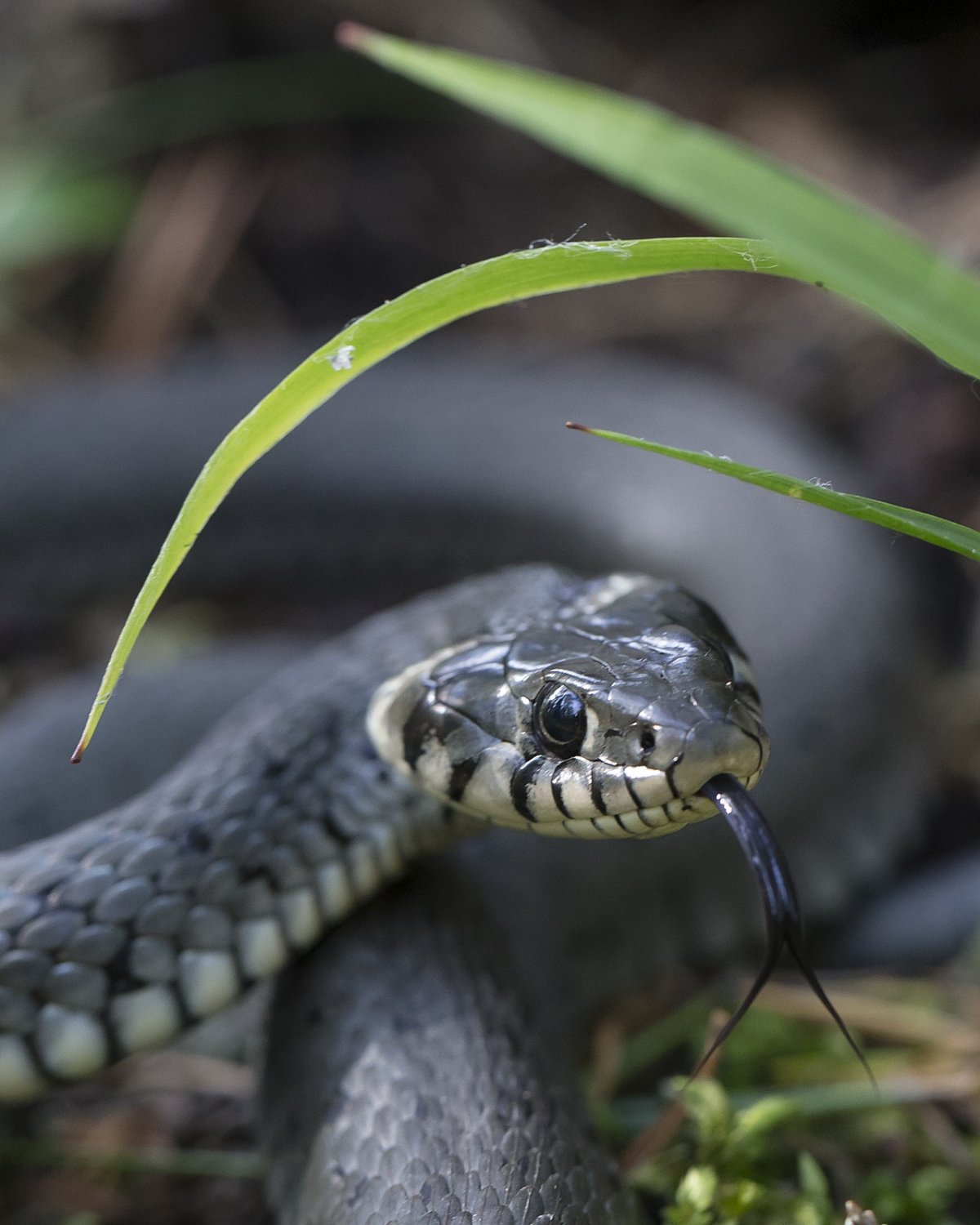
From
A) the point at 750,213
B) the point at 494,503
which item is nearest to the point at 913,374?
the point at 494,503

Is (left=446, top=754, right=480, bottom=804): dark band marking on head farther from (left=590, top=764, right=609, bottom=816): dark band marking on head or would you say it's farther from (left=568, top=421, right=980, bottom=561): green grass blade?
(left=568, top=421, right=980, bottom=561): green grass blade

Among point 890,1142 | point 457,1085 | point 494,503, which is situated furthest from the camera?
point 494,503

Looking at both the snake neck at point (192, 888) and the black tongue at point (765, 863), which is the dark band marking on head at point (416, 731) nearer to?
the snake neck at point (192, 888)

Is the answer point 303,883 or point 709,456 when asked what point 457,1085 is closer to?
point 303,883

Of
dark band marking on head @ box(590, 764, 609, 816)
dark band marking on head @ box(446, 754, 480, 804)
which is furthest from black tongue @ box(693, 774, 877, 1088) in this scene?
dark band marking on head @ box(446, 754, 480, 804)

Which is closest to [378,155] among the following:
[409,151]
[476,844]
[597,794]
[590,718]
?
[409,151]

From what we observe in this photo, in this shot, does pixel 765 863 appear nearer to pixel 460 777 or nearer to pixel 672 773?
pixel 672 773
